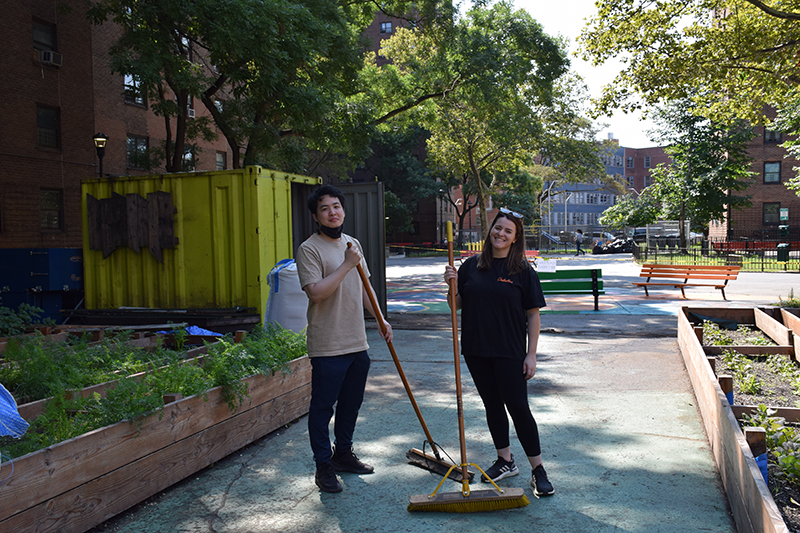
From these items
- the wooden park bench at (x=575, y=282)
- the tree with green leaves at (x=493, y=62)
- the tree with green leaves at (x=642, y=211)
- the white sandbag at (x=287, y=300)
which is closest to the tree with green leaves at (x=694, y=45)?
the wooden park bench at (x=575, y=282)

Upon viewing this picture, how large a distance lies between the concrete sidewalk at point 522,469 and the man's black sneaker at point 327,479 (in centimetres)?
7

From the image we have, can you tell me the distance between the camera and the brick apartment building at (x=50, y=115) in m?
19.9

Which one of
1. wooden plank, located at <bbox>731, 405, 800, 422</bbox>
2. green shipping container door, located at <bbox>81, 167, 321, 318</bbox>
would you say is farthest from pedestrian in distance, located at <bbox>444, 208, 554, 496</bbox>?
green shipping container door, located at <bbox>81, 167, 321, 318</bbox>

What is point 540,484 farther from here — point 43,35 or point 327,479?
point 43,35

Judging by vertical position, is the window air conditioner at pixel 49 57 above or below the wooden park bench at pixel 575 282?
above

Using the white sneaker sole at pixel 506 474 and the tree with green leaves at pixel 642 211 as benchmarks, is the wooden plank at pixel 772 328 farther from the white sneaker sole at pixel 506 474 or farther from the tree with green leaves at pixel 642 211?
the tree with green leaves at pixel 642 211

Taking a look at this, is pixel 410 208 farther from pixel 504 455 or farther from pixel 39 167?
pixel 504 455

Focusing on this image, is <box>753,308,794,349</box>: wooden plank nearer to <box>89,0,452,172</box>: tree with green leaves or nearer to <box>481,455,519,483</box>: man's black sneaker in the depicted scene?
<box>481,455,519,483</box>: man's black sneaker

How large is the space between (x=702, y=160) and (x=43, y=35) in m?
30.8

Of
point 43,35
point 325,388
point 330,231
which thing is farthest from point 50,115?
point 325,388

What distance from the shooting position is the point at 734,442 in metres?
3.52

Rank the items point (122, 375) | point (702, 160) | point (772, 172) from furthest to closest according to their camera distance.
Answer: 1. point (772, 172)
2. point (702, 160)
3. point (122, 375)

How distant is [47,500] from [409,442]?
8.93 feet

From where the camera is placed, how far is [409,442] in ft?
16.7
